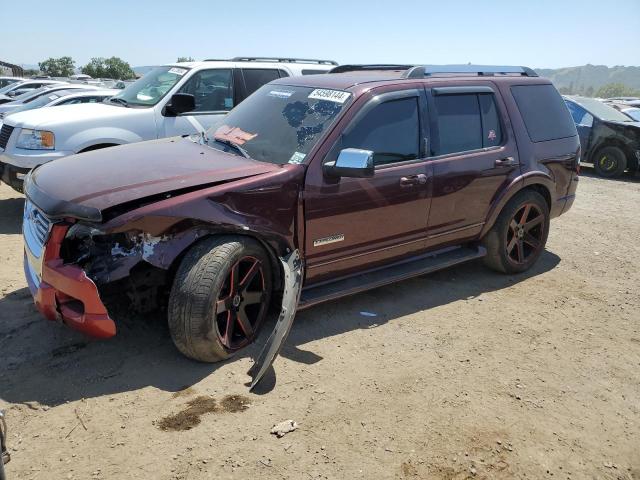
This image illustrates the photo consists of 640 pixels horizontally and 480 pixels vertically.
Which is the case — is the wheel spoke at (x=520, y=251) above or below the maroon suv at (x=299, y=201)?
below

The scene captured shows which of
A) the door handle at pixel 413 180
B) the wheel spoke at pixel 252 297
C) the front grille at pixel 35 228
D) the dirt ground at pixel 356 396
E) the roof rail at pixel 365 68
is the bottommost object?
the dirt ground at pixel 356 396

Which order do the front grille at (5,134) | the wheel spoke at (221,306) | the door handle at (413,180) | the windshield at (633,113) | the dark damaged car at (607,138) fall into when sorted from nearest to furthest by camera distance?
the wheel spoke at (221,306)
the door handle at (413,180)
the front grille at (5,134)
the dark damaged car at (607,138)
the windshield at (633,113)

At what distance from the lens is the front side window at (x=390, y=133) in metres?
3.95

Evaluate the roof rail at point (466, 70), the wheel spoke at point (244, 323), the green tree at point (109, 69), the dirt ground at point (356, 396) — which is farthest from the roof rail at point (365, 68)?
the green tree at point (109, 69)

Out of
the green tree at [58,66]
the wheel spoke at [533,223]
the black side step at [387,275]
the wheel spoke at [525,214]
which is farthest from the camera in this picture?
the green tree at [58,66]

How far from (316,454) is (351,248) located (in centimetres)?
166

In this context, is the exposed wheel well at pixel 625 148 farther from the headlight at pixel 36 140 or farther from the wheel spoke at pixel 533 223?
the headlight at pixel 36 140

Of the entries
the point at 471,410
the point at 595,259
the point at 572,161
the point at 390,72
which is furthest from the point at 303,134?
the point at 595,259

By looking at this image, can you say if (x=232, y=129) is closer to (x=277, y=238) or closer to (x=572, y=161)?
(x=277, y=238)

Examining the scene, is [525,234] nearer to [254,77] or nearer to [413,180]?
[413,180]

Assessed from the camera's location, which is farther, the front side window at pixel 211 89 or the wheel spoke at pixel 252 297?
the front side window at pixel 211 89

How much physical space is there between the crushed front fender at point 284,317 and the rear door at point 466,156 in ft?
4.86

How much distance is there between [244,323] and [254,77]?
4.65m

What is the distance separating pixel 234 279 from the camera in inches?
135
